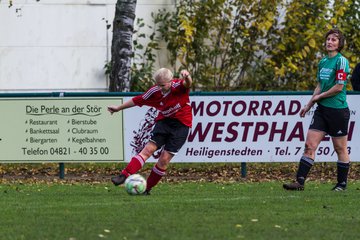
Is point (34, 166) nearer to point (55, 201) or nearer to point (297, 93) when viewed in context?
point (297, 93)

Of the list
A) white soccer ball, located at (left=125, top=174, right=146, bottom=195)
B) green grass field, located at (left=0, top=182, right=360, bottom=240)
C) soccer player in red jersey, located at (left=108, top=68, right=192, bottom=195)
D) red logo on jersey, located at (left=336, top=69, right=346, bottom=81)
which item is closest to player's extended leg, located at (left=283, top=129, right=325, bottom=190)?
green grass field, located at (left=0, top=182, right=360, bottom=240)

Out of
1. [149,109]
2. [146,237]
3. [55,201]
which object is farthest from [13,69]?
[146,237]

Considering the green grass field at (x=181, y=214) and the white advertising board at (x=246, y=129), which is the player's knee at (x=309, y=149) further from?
the white advertising board at (x=246, y=129)

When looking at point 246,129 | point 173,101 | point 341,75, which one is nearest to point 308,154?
point 341,75

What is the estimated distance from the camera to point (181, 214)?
11250mm

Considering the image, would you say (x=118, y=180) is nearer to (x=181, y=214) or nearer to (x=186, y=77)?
(x=186, y=77)

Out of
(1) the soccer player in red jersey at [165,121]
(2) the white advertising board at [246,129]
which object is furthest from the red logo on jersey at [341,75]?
(2) the white advertising board at [246,129]

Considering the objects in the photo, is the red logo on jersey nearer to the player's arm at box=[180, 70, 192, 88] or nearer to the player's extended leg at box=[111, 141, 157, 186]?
the player's arm at box=[180, 70, 192, 88]

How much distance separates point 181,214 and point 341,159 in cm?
360

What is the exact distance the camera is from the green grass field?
979 centimetres

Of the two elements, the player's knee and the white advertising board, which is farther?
the white advertising board

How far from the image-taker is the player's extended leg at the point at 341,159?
1403 cm

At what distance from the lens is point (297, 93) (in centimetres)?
1836

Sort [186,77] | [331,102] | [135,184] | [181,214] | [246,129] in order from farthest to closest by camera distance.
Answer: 1. [246,129]
2. [331,102]
3. [135,184]
4. [186,77]
5. [181,214]
